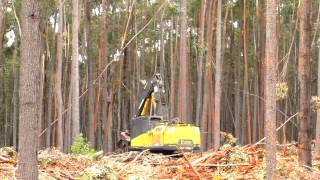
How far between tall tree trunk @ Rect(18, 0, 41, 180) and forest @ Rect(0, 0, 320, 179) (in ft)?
0.03

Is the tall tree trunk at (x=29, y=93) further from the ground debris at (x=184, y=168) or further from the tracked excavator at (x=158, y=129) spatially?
the tracked excavator at (x=158, y=129)

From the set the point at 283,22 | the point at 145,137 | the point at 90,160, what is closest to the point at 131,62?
the point at 283,22

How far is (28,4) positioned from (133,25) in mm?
25328

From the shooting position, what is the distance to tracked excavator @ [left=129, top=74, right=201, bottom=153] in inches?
565

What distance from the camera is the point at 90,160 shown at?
10.9 metres

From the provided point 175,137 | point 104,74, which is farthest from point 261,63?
point 175,137

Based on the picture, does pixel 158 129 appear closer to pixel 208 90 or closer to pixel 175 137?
pixel 175 137

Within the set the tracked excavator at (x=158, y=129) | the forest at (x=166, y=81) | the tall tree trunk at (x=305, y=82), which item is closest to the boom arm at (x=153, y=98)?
the tracked excavator at (x=158, y=129)

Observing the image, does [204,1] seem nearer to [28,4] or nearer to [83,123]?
[83,123]

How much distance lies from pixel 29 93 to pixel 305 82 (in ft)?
17.4

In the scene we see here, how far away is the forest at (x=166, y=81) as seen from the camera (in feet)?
26.7

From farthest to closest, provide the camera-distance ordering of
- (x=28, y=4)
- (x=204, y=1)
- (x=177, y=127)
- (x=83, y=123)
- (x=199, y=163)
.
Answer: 1. (x=83, y=123)
2. (x=204, y=1)
3. (x=177, y=127)
4. (x=199, y=163)
5. (x=28, y=4)

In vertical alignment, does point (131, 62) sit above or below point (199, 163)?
above

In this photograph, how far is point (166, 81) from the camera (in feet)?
113
